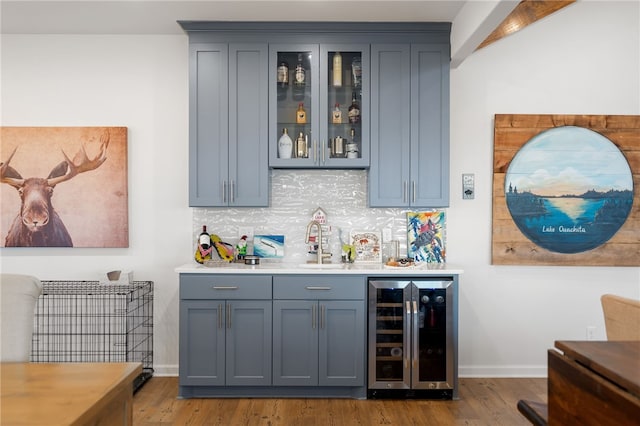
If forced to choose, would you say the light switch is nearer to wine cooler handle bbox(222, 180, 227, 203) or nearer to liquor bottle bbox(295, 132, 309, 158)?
liquor bottle bbox(295, 132, 309, 158)

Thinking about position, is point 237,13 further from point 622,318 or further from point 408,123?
point 622,318

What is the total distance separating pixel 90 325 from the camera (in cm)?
395

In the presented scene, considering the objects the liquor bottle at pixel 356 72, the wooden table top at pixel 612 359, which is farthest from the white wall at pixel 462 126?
the wooden table top at pixel 612 359

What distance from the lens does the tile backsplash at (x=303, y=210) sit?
13.1ft

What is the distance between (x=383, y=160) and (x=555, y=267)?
5.62ft

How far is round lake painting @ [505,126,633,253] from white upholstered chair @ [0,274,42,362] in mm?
3431

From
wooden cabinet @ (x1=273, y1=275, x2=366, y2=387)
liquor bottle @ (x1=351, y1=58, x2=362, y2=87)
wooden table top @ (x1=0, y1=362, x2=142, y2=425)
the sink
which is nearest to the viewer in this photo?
wooden table top @ (x1=0, y1=362, x2=142, y2=425)

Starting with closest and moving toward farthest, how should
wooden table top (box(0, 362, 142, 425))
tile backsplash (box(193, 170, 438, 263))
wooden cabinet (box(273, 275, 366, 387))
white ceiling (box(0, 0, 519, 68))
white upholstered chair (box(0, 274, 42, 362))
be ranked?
wooden table top (box(0, 362, 142, 425)), white upholstered chair (box(0, 274, 42, 362)), white ceiling (box(0, 0, 519, 68)), wooden cabinet (box(273, 275, 366, 387)), tile backsplash (box(193, 170, 438, 263))

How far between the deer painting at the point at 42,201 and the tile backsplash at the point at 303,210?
1.16m

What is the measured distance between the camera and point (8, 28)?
3848 mm

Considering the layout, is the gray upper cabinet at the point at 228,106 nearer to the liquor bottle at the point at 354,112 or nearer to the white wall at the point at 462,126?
the white wall at the point at 462,126

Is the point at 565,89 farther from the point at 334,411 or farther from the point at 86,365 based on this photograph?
the point at 86,365

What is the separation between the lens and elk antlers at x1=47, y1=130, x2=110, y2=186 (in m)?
3.93

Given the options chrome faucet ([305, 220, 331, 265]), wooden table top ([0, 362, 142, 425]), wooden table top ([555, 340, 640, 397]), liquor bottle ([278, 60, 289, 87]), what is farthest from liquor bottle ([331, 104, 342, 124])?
wooden table top ([0, 362, 142, 425])
